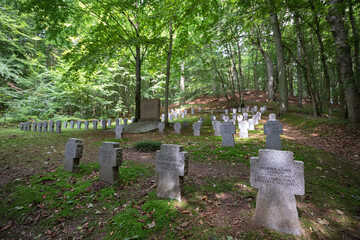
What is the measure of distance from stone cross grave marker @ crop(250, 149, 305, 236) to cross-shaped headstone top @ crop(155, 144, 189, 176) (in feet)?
3.81

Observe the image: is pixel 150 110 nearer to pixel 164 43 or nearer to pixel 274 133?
pixel 164 43

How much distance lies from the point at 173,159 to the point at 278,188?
1720 mm

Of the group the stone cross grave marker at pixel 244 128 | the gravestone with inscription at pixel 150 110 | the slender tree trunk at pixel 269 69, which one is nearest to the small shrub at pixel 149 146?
the stone cross grave marker at pixel 244 128

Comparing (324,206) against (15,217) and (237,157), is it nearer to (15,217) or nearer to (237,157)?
(237,157)

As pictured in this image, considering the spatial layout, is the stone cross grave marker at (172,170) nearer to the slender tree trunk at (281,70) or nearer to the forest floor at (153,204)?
the forest floor at (153,204)

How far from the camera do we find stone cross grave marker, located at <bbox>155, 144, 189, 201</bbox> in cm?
290

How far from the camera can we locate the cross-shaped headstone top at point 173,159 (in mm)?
2902

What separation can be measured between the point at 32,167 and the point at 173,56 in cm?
1154

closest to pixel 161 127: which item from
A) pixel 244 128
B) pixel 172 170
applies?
pixel 244 128

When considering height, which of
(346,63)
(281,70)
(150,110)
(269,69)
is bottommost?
(150,110)

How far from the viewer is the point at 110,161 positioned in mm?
3559

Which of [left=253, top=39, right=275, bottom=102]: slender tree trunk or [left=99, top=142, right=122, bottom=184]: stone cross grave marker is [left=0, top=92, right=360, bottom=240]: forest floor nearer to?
[left=99, top=142, right=122, bottom=184]: stone cross grave marker

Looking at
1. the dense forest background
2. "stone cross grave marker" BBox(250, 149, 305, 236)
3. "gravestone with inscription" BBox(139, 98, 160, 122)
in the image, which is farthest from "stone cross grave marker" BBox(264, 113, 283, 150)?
"gravestone with inscription" BBox(139, 98, 160, 122)

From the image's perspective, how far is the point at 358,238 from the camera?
6.57 ft
